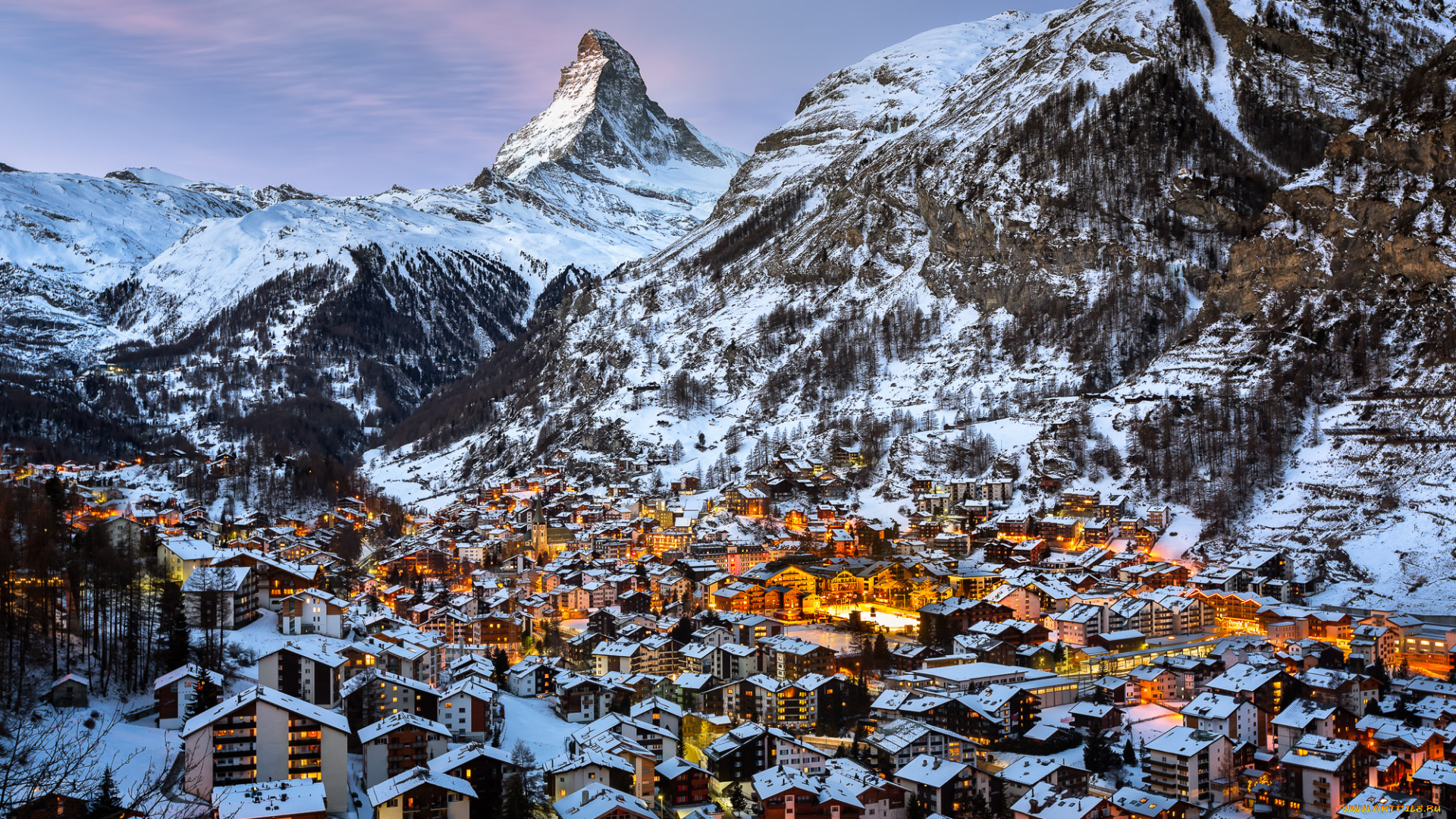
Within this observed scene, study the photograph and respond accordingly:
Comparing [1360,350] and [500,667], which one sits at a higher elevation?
[1360,350]

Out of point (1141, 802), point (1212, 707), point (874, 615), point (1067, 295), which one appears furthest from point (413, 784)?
point (1067, 295)

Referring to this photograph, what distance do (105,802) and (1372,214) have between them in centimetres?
7959

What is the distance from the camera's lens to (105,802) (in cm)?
2330

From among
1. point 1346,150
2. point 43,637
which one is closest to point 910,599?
point 43,637

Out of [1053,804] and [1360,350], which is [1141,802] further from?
[1360,350]

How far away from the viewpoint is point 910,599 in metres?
A: 62.8

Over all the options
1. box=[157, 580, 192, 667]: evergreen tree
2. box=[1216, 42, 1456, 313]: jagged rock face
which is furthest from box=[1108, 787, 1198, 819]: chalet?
box=[1216, 42, 1456, 313]: jagged rock face

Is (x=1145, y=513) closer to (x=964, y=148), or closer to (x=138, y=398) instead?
(x=964, y=148)

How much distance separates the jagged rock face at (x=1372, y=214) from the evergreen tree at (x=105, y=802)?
7464 cm

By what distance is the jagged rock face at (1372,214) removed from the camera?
7750 centimetres

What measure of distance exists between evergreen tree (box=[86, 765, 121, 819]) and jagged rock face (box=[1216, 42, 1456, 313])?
74.6 meters

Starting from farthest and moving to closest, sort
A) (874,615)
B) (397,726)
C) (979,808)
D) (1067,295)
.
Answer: (1067,295), (874,615), (979,808), (397,726)

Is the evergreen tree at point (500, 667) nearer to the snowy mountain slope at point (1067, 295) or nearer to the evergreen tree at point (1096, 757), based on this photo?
the evergreen tree at point (1096, 757)

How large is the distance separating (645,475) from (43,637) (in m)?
60.6
